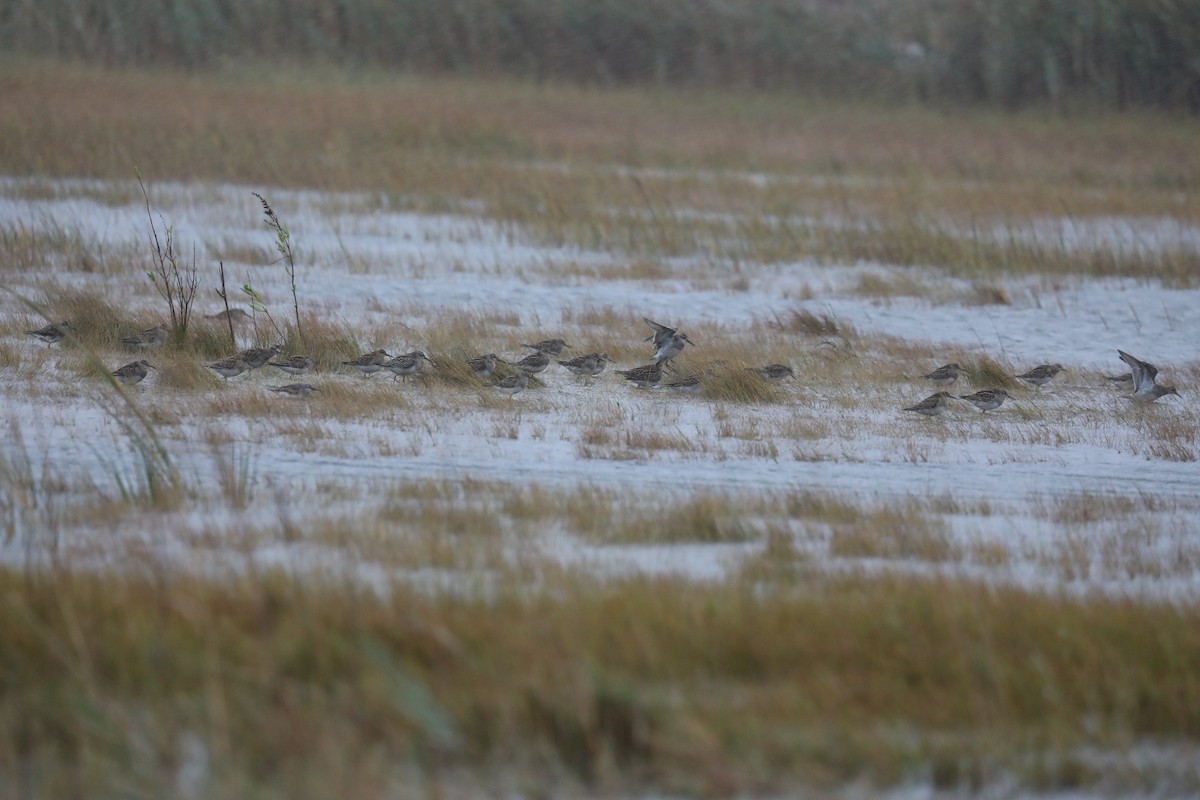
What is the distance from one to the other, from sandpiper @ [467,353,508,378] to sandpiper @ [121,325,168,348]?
2.95m

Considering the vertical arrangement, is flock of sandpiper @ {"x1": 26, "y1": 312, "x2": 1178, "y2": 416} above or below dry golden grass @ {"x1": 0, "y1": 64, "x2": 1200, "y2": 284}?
below

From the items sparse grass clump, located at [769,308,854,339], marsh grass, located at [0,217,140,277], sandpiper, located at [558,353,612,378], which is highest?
marsh grass, located at [0,217,140,277]

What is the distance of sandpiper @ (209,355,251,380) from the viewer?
10984 mm

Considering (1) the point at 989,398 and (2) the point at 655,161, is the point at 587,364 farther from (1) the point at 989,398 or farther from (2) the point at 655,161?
(2) the point at 655,161

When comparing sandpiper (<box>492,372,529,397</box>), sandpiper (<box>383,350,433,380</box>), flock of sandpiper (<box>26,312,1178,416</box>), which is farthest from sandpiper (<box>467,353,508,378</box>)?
sandpiper (<box>383,350,433,380</box>)

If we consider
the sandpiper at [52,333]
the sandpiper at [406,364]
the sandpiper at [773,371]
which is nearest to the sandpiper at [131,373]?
the sandpiper at [52,333]

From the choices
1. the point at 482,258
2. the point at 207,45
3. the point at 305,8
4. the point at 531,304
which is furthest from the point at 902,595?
the point at 305,8

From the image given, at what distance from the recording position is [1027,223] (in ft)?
70.5

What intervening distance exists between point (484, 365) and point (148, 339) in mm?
3156

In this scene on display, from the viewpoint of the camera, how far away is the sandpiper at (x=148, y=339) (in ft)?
38.5

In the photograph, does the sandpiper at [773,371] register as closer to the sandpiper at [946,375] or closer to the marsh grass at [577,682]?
the sandpiper at [946,375]

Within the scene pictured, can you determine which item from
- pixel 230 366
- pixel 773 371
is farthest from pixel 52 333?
pixel 773 371

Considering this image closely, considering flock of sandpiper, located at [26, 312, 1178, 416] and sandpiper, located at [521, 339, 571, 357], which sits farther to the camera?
sandpiper, located at [521, 339, 571, 357]

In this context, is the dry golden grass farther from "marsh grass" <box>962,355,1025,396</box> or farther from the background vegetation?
"marsh grass" <box>962,355,1025,396</box>
